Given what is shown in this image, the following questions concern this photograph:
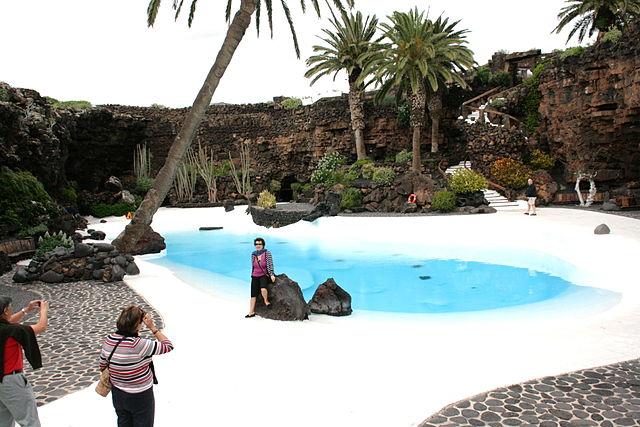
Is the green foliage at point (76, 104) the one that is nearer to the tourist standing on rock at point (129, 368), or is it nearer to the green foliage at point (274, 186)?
the green foliage at point (274, 186)

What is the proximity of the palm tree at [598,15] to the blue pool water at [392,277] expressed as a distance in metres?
15.1

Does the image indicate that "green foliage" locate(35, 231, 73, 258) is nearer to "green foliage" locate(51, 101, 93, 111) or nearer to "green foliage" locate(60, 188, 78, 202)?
"green foliage" locate(60, 188, 78, 202)

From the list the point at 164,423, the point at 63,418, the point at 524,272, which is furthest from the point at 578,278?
the point at 63,418

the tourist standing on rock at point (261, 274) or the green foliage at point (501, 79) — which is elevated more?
the green foliage at point (501, 79)

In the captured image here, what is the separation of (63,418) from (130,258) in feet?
25.3

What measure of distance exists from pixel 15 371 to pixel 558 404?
4689 millimetres

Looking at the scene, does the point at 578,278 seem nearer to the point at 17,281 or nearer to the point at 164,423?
the point at 164,423

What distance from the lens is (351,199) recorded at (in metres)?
22.6

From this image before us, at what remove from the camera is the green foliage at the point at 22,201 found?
1290 centimetres

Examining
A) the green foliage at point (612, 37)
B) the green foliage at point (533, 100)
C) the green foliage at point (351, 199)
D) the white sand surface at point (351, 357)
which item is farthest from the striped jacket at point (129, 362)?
the green foliage at point (533, 100)

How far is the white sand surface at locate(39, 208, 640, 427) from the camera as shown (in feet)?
14.8

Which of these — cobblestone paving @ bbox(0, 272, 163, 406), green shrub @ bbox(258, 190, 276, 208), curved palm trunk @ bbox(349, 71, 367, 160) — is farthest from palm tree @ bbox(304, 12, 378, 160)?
cobblestone paving @ bbox(0, 272, 163, 406)

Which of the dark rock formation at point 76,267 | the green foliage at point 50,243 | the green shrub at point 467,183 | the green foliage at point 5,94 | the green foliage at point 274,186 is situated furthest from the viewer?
the green foliage at point 274,186

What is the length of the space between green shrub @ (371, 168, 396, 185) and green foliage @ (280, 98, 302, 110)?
36.4 ft
